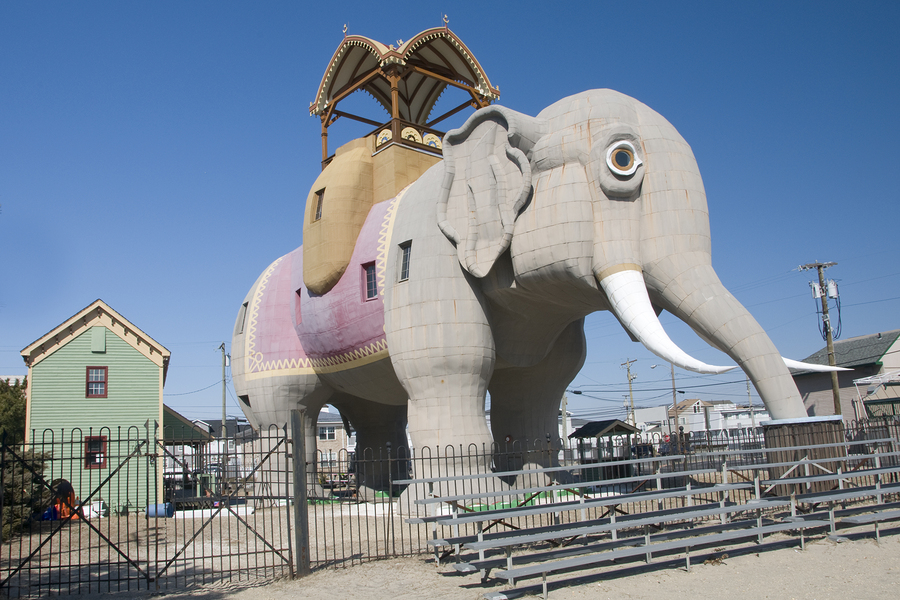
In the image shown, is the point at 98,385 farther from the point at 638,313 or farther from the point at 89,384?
the point at 638,313

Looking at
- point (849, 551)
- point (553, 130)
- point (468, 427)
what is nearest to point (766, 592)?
point (849, 551)

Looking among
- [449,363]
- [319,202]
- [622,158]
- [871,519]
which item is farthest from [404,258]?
[871,519]

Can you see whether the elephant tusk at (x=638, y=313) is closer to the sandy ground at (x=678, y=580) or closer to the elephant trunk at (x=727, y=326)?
the elephant trunk at (x=727, y=326)

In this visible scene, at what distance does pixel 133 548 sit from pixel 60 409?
10.8 m

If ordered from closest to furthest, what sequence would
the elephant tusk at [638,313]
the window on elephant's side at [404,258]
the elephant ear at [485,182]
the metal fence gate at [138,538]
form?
the metal fence gate at [138,538]
the elephant tusk at [638,313]
the elephant ear at [485,182]
the window on elephant's side at [404,258]

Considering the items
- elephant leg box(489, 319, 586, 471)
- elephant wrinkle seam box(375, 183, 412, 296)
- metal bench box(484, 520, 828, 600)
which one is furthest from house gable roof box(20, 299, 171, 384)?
metal bench box(484, 520, 828, 600)

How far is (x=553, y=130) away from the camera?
12.6m

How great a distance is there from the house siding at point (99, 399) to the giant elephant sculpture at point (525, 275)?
8.95m

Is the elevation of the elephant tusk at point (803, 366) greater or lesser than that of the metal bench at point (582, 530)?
greater

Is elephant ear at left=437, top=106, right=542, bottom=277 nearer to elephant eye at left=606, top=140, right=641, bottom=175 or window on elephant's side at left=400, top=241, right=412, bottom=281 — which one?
window on elephant's side at left=400, top=241, right=412, bottom=281

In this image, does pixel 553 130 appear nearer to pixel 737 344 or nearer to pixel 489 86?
pixel 737 344

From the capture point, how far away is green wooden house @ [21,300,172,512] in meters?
22.1

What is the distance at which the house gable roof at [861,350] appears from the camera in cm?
3444

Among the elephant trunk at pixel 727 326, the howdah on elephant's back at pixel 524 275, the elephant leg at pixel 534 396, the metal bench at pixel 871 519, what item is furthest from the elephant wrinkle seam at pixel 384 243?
the metal bench at pixel 871 519
